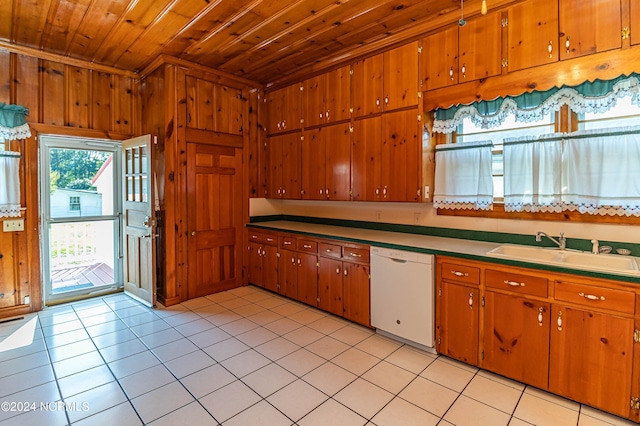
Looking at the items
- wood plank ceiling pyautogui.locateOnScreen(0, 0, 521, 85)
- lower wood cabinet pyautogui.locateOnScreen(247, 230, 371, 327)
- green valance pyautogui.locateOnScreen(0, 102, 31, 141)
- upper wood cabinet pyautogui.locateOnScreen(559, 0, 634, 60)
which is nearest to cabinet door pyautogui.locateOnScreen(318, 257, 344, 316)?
lower wood cabinet pyautogui.locateOnScreen(247, 230, 371, 327)

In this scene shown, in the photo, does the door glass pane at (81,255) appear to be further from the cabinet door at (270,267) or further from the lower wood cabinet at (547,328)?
Answer: the lower wood cabinet at (547,328)

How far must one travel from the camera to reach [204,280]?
14.2 ft

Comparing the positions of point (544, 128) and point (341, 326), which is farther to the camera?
point (341, 326)

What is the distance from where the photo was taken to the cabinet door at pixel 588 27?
86.6 inches

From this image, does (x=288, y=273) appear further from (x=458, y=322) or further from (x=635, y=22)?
(x=635, y=22)

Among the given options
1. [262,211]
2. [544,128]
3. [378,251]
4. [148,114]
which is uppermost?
[148,114]

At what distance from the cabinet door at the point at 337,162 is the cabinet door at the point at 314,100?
8.6 inches

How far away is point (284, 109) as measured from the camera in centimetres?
460

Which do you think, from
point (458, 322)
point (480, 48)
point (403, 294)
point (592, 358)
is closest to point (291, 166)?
point (403, 294)

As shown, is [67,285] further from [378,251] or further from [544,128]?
[544,128]

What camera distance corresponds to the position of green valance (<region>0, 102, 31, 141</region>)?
3.39 meters

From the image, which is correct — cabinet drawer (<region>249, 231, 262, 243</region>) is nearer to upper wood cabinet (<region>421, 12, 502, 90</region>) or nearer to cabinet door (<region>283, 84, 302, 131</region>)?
cabinet door (<region>283, 84, 302, 131</region>)

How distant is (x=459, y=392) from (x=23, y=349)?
369 centimetres

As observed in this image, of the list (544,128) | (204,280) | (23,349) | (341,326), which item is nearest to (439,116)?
(544,128)
